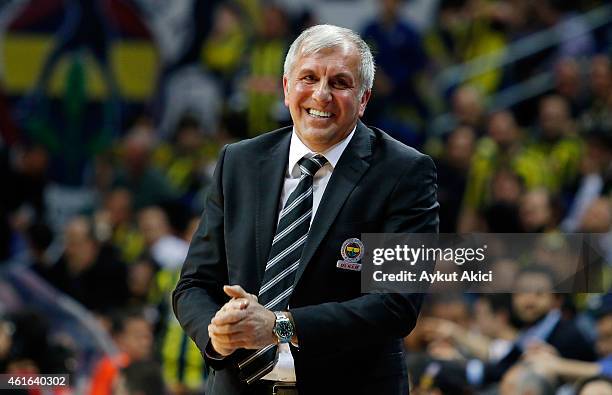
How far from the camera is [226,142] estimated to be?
31.2 ft

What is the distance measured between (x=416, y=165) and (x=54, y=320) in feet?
12.1

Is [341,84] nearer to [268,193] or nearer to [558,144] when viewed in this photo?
[268,193]

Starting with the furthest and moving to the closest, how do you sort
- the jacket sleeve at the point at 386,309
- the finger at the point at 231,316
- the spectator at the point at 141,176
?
the spectator at the point at 141,176, the jacket sleeve at the point at 386,309, the finger at the point at 231,316

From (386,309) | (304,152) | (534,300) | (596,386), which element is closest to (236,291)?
(386,309)

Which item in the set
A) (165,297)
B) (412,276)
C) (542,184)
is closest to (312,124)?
(412,276)

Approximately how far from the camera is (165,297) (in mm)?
7438

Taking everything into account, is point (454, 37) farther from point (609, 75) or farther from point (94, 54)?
point (94, 54)

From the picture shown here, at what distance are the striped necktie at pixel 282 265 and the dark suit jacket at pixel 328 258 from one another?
0.03 metres

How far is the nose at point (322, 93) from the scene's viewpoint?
126 inches

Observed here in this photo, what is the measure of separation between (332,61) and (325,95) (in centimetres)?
9

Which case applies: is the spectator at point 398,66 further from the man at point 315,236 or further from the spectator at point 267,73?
the man at point 315,236

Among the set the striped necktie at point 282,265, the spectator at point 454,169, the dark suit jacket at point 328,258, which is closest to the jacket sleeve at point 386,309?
the dark suit jacket at point 328,258

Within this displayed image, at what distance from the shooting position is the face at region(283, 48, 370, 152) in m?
3.22

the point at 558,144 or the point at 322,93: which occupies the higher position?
the point at 558,144
